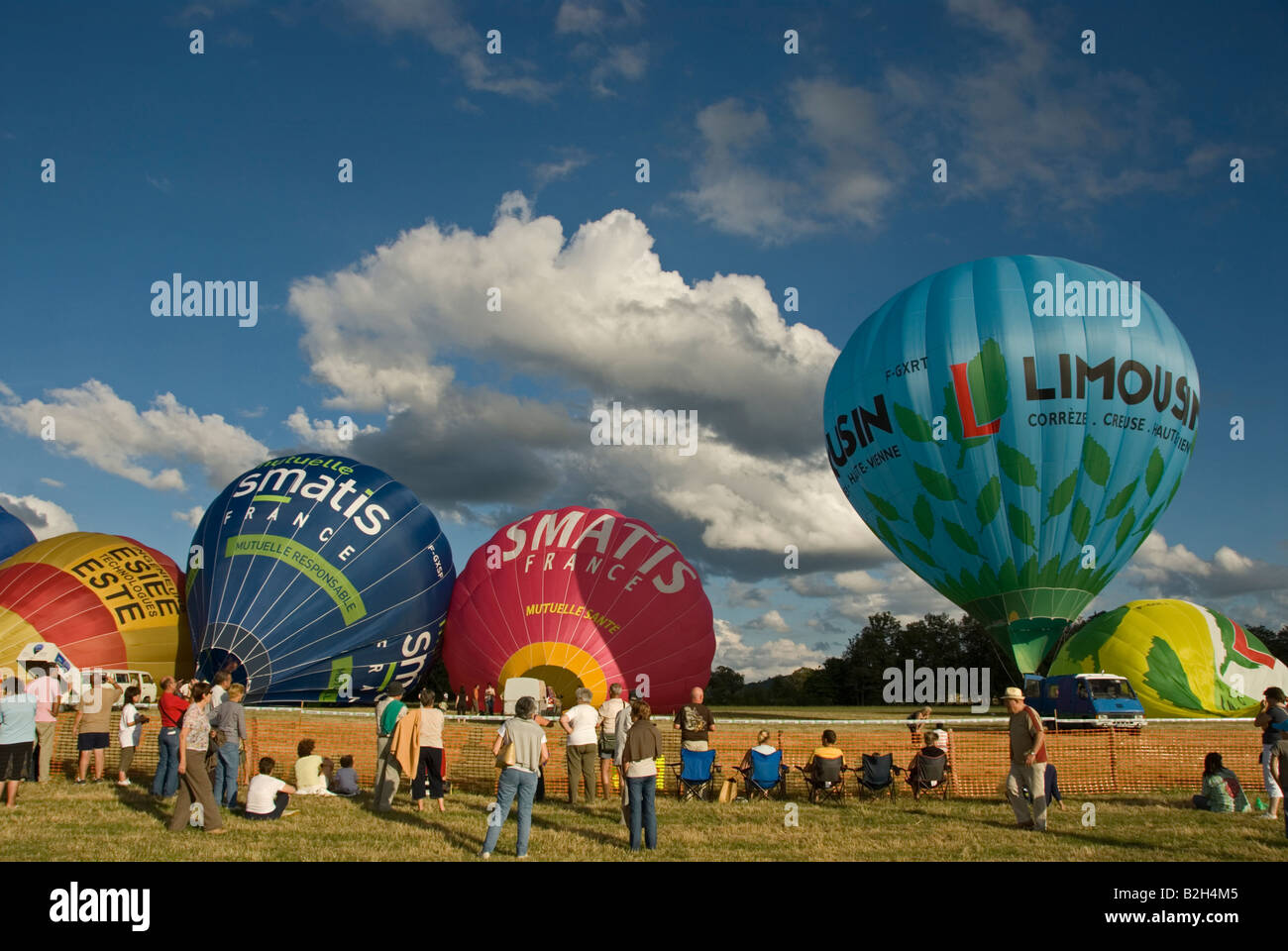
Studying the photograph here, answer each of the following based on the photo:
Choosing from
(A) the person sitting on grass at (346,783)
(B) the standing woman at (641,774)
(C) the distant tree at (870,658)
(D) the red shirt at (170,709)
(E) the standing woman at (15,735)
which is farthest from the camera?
(C) the distant tree at (870,658)

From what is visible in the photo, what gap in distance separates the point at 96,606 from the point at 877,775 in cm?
1761

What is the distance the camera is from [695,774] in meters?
11.7

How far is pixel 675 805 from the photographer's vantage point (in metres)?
11.2

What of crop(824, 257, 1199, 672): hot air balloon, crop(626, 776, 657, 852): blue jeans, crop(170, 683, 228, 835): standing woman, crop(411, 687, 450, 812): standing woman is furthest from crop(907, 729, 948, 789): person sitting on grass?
crop(824, 257, 1199, 672): hot air balloon

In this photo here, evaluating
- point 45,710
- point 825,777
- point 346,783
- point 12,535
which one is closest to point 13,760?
point 45,710

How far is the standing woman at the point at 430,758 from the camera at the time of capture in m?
10.6

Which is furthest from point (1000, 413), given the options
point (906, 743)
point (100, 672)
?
point (100, 672)

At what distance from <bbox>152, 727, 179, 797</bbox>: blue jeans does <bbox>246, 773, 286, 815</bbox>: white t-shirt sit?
2.02 meters

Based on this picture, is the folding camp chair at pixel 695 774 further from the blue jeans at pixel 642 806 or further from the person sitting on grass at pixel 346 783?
the person sitting on grass at pixel 346 783

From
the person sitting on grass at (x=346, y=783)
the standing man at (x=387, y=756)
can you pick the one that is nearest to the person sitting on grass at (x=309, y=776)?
the person sitting on grass at (x=346, y=783)

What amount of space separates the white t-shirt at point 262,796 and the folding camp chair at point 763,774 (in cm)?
564

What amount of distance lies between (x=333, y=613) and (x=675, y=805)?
11.2 meters
